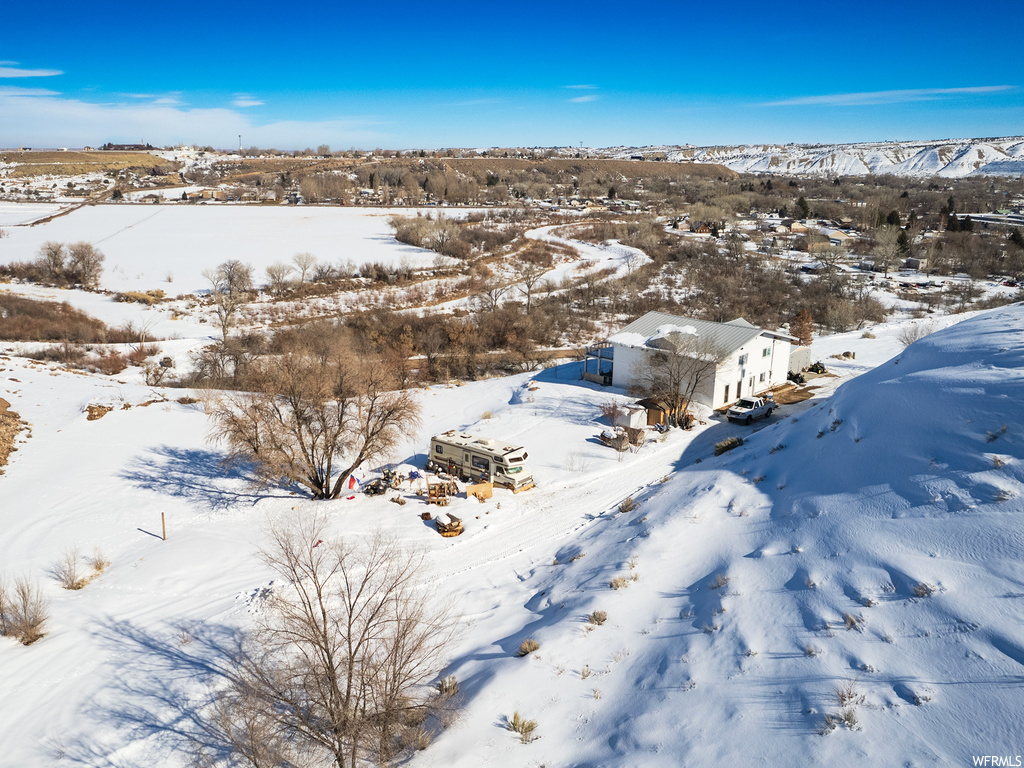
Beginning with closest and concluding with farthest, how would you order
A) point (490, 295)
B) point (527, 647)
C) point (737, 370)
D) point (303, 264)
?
point (527, 647) < point (737, 370) < point (490, 295) < point (303, 264)

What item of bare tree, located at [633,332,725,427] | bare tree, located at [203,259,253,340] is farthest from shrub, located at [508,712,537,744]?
bare tree, located at [203,259,253,340]

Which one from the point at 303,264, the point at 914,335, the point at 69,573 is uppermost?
the point at 303,264

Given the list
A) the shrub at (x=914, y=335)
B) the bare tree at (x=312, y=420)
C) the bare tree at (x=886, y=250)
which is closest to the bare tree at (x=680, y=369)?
the bare tree at (x=312, y=420)

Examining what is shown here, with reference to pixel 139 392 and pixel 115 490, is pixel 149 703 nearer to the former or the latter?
pixel 115 490

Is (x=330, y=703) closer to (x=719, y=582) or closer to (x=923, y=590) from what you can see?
(x=719, y=582)

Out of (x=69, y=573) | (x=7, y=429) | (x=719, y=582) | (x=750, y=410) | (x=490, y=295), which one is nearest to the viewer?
(x=719, y=582)

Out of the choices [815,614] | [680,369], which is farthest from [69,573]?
[680,369]
